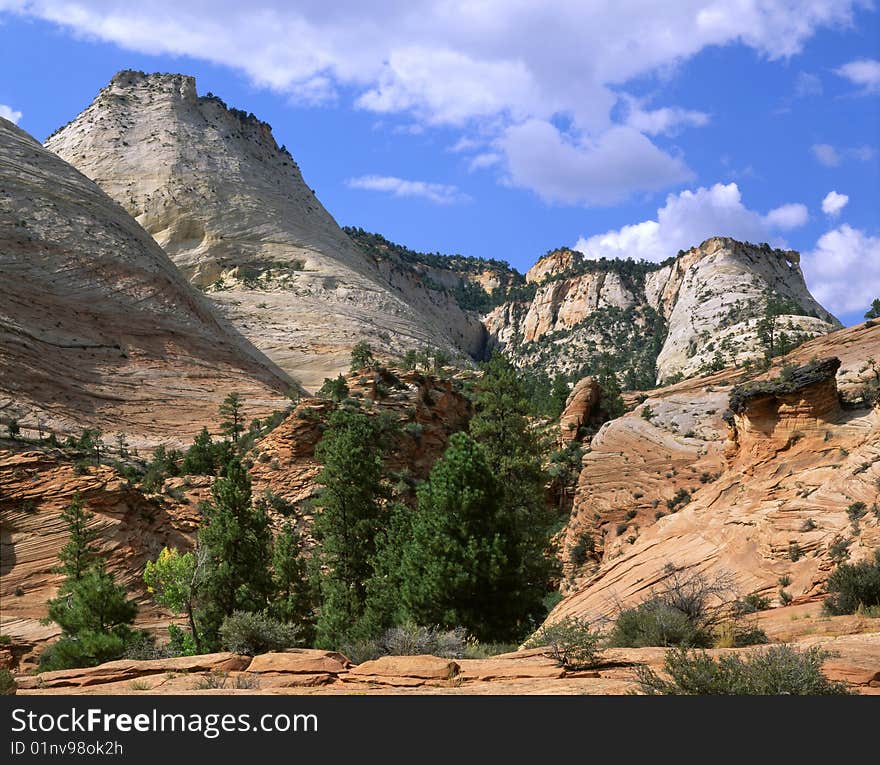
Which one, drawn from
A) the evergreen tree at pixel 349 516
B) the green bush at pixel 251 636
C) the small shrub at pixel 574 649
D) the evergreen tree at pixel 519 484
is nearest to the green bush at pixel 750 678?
the small shrub at pixel 574 649

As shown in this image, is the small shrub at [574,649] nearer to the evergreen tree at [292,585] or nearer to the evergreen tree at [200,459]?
the evergreen tree at [292,585]

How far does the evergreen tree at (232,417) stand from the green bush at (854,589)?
34.0 meters

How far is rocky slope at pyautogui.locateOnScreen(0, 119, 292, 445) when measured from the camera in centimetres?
4281

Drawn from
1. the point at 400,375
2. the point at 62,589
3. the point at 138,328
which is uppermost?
the point at 138,328

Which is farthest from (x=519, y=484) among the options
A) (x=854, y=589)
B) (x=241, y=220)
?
(x=241, y=220)

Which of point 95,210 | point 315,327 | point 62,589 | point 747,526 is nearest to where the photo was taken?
point 747,526

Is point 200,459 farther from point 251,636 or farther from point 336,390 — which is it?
point 251,636

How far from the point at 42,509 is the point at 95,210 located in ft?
132

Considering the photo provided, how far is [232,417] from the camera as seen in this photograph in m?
46.3

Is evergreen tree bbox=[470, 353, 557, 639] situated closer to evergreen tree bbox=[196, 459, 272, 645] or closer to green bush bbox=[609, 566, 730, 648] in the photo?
green bush bbox=[609, 566, 730, 648]

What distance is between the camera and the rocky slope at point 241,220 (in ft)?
251

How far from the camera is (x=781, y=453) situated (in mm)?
19984
